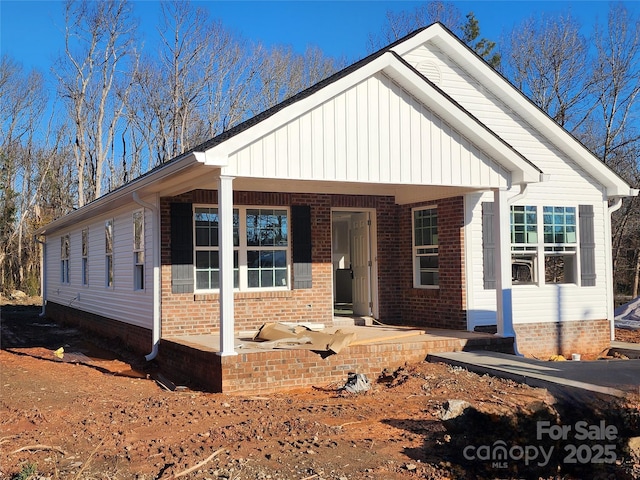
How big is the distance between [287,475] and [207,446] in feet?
3.65

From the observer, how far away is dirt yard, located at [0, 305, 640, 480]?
538 cm

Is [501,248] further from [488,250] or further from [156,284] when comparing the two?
[156,284]

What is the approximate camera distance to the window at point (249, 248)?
459 inches

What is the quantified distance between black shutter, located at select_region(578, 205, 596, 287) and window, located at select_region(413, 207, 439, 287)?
314 centimetres

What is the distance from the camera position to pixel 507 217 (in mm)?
11016

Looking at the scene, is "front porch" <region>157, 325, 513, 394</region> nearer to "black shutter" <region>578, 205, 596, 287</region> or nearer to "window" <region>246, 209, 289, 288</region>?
"window" <region>246, 209, 289, 288</region>

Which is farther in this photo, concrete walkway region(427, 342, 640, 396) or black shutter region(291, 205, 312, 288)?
black shutter region(291, 205, 312, 288)

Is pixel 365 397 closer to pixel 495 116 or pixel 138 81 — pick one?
pixel 495 116

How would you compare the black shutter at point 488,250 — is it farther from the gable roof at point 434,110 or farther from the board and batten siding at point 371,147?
the board and batten siding at point 371,147

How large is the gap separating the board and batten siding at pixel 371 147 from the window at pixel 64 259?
41.1 feet

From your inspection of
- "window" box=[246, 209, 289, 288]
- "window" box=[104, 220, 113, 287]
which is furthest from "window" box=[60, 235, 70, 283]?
"window" box=[246, 209, 289, 288]

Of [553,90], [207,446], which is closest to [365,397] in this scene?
[207,446]

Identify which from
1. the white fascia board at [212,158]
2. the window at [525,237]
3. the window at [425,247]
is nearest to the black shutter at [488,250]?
the window at [525,237]

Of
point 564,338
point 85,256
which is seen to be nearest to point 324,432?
point 564,338
